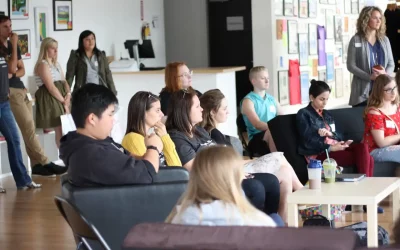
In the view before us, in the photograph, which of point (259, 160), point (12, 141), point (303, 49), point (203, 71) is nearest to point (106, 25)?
point (203, 71)

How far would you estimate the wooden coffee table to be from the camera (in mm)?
5371

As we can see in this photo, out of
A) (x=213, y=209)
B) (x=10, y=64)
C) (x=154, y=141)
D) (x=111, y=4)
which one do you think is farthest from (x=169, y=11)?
(x=213, y=209)

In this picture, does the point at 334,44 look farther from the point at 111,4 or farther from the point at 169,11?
the point at 111,4

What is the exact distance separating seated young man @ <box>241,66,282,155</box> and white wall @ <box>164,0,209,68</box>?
651 cm

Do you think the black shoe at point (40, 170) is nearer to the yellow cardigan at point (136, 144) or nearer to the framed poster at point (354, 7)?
the yellow cardigan at point (136, 144)

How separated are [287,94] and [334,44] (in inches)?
97.1

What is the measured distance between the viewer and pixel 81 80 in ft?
32.9

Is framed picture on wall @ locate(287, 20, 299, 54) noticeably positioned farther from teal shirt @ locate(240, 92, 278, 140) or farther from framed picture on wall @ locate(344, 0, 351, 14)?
teal shirt @ locate(240, 92, 278, 140)

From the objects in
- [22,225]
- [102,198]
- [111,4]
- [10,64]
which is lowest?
[22,225]

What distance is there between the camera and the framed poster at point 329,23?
48.6 feet

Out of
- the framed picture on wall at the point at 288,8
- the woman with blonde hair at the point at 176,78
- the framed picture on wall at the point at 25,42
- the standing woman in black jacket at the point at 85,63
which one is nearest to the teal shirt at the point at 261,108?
the woman with blonde hair at the point at 176,78

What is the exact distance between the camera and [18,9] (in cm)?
1033

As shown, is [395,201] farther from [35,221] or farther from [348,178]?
[35,221]

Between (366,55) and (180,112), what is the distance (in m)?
3.74
